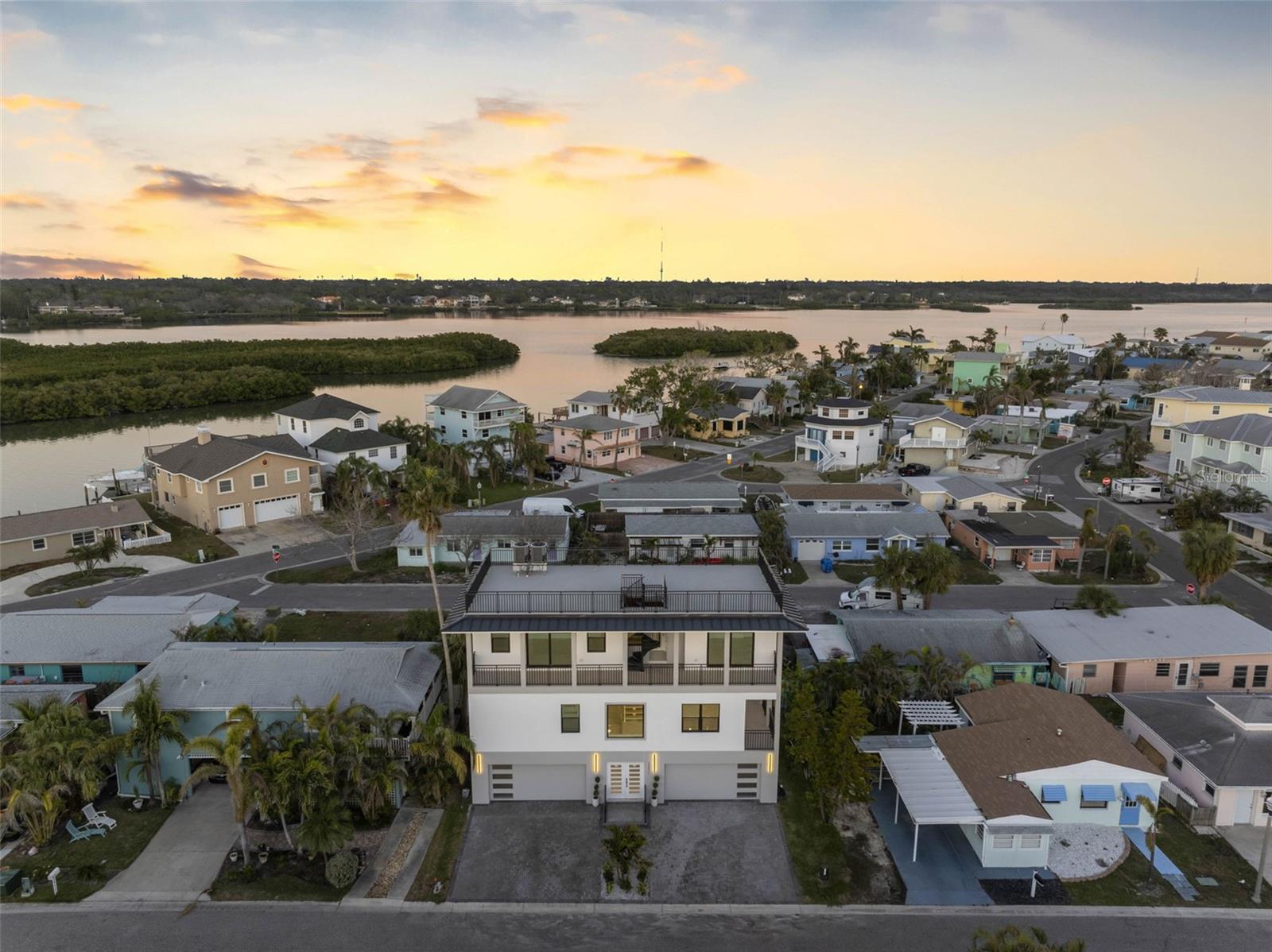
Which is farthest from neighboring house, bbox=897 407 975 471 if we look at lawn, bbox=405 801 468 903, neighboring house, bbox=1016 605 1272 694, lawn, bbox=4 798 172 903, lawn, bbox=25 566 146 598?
lawn, bbox=4 798 172 903

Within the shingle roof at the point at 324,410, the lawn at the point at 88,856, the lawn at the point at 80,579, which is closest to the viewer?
the lawn at the point at 88,856

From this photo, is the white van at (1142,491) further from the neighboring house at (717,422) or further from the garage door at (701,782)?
the garage door at (701,782)

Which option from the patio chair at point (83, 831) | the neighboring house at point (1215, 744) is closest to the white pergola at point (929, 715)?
the neighboring house at point (1215, 744)

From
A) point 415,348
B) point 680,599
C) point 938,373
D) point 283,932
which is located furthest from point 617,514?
point 415,348

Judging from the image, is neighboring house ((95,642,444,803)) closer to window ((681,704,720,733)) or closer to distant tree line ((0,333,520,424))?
window ((681,704,720,733))

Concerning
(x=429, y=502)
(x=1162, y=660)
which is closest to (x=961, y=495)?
(x=1162, y=660)

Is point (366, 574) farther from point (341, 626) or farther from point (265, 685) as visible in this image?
point (265, 685)

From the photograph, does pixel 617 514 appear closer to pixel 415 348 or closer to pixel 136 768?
pixel 136 768
